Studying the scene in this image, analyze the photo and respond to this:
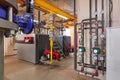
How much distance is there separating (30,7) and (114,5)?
239 centimetres

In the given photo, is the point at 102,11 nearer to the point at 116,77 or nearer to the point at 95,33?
the point at 95,33

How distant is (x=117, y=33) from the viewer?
2.39 m

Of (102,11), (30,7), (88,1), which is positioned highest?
(88,1)

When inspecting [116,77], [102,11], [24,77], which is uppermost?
[102,11]

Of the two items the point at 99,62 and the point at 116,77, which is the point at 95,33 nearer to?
the point at 99,62

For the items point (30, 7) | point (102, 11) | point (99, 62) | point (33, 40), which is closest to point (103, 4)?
point (102, 11)

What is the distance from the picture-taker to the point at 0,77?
1059 mm

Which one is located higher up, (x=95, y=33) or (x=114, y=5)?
(x=114, y=5)

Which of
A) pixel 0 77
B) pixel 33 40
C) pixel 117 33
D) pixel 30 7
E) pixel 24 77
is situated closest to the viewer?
pixel 0 77

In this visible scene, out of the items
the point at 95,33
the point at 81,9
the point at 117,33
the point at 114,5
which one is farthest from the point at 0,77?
the point at 81,9

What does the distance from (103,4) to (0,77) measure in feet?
10.2

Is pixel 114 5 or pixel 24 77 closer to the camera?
pixel 114 5

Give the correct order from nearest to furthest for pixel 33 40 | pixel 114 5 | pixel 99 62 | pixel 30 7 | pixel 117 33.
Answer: pixel 30 7, pixel 117 33, pixel 114 5, pixel 99 62, pixel 33 40

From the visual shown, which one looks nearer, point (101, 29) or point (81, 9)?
point (101, 29)
